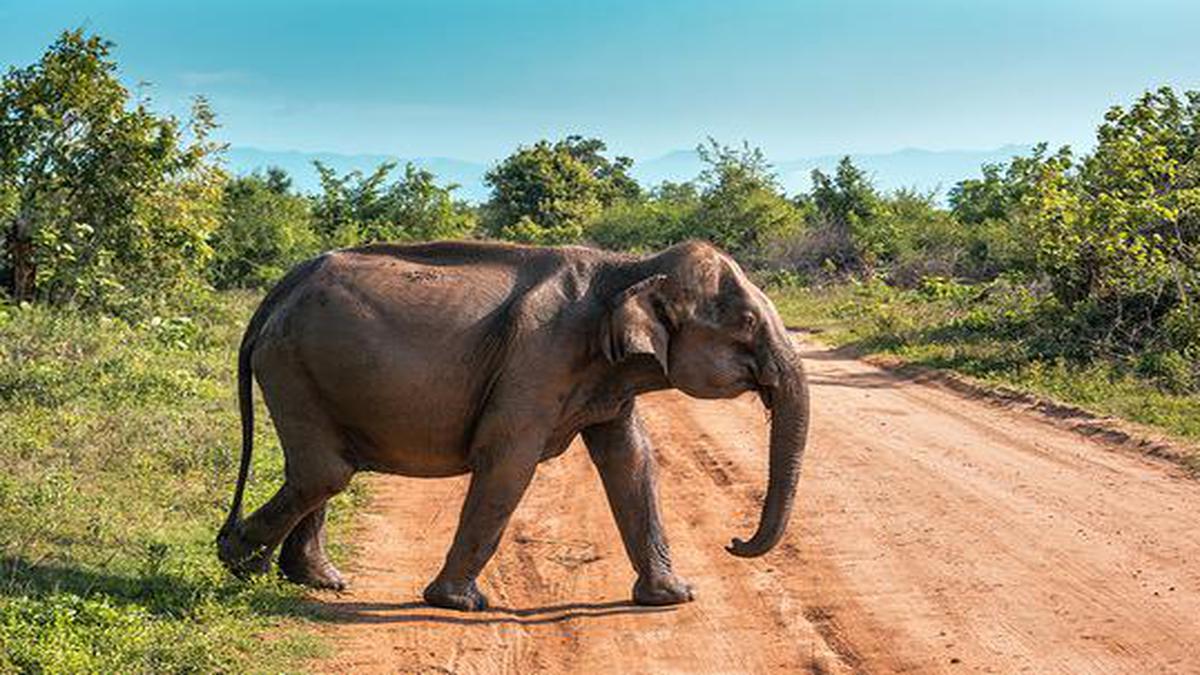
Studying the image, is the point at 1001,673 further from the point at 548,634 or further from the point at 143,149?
the point at 143,149

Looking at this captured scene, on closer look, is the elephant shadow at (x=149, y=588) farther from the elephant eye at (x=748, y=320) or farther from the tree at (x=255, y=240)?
the tree at (x=255, y=240)

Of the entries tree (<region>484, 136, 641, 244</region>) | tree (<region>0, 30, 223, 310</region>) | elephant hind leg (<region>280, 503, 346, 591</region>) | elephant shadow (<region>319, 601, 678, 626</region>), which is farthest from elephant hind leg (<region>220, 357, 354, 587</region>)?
tree (<region>484, 136, 641, 244</region>)

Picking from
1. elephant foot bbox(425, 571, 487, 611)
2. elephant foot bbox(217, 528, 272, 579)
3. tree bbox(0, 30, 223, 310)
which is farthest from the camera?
tree bbox(0, 30, 223, 310)

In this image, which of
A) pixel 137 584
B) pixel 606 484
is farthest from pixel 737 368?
pixel 137 584

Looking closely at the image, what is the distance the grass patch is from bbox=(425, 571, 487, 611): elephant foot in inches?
278

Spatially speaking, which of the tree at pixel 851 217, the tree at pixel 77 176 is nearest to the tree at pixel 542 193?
the tree at pixel 851 217

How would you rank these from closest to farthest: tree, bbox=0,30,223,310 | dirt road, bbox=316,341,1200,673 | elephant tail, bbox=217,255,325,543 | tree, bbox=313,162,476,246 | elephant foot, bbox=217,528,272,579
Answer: dirt road, bbox=316,341,1200,673 < elephant foot, bbox=217,528,272,579 < elephant tail, bbox=217,255,325,543 < tree, bbox=0,30,223,310 < tree, bbox=313,162,476,246

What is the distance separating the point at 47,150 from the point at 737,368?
1295 cm

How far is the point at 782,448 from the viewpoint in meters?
7.26

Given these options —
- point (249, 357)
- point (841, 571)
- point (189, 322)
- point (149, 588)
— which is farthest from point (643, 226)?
point (149, 588)

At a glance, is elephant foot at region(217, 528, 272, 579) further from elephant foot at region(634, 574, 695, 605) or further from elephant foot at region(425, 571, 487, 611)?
elephant foot at region(634, 574, 695, 605)

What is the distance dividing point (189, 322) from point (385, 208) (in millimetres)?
16788

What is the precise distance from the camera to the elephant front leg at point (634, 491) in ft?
25.9

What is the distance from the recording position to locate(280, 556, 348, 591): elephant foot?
804 centimetres
